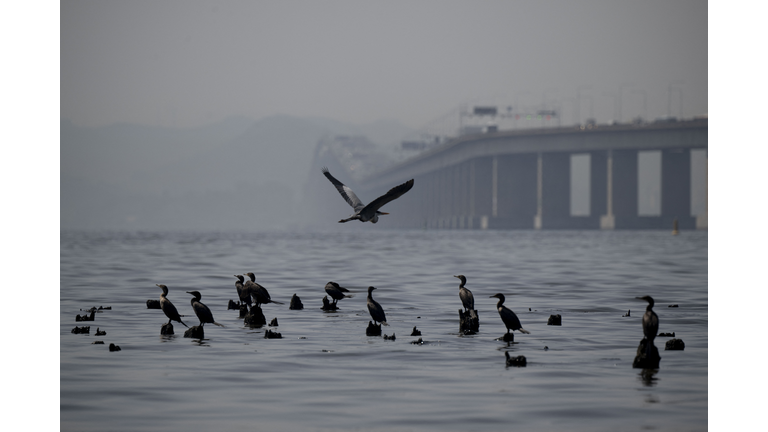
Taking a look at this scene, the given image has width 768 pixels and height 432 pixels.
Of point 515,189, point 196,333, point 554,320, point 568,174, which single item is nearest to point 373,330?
point 196,333

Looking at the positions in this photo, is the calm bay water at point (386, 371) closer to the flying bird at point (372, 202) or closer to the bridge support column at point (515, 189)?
the flying bird at point (372, 202)

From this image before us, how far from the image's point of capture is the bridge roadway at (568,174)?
14600 cm

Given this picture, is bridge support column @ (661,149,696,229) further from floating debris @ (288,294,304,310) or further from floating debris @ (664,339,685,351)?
floating debris @ (664,339,685,351)

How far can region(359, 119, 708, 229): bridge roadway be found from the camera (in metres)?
146

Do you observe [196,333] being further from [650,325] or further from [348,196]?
[650,325]

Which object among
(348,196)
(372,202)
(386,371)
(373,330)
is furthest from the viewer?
(348,196)

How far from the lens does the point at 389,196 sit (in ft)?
56.9

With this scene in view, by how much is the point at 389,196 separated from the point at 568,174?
14521cm

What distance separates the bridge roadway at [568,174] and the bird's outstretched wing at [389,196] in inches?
5075

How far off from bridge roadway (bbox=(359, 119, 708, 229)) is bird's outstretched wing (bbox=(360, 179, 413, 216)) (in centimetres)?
12892

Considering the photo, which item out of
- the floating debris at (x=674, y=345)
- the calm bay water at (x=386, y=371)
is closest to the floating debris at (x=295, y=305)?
the calm bay water at (x=386, y=371)
